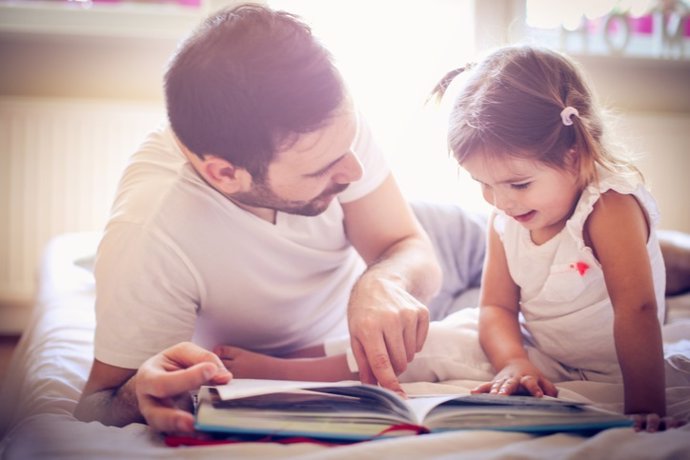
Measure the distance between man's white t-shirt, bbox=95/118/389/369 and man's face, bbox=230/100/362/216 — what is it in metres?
0.07

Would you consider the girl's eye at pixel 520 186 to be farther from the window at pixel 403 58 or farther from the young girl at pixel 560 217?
the window at pixel 403 58

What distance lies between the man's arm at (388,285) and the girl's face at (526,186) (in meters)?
0.18

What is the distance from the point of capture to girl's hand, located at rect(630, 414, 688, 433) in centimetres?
76

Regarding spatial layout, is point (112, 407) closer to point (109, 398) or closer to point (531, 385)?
point (109, 398)

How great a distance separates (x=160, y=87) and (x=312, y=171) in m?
1.60

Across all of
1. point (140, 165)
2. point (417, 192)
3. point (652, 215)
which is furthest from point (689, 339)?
point (417, 192)

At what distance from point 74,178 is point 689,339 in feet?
6.38

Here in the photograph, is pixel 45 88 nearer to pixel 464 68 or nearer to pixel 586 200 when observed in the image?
pixel 464 68

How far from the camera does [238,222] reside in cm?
117

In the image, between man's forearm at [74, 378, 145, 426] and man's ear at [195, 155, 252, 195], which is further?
man's ear at [195, 155, 252, 195]

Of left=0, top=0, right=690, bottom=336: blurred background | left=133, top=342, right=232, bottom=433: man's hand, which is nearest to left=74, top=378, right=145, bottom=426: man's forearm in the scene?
left=133, top=342, right=232, bottom=433: man's hand

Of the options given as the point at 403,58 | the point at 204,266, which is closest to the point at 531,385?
the point at 204,266

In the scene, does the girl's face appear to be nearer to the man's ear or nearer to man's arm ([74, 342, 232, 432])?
the man's ear

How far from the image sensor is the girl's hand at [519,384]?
90 cm
